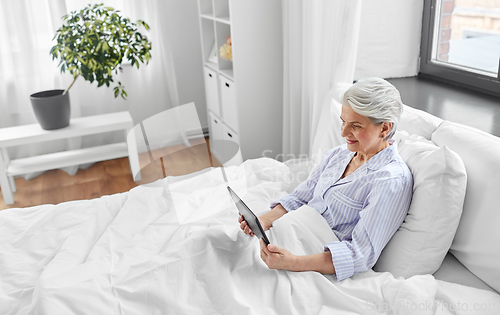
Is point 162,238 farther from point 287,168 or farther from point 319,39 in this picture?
point 319,39

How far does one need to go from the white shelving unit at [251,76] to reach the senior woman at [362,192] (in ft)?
4.74

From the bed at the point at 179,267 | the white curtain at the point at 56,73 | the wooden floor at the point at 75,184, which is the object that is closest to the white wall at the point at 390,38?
the bed at the point at 179,267

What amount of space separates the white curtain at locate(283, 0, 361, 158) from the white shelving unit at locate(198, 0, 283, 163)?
5.1 inches

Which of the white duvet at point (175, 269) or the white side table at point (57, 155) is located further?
the white side table at point (57, 155)

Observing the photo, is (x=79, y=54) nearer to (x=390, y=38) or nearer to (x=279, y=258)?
(x=390, y=38)

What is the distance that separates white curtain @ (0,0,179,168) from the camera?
130 inches

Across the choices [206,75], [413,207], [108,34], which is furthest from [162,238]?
[206,75]

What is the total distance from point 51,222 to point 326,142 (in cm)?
116

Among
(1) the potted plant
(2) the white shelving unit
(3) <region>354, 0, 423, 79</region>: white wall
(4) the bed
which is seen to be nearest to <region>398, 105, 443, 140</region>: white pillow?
(4) the bed

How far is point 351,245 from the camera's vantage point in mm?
1266

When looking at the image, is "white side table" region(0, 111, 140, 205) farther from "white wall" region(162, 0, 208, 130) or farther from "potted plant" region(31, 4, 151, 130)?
"white wall" region(162, 0, 208, 130)

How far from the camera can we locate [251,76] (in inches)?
111

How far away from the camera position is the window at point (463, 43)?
6.40ft

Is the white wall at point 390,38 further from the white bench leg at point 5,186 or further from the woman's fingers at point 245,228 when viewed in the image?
the white bench leg at point 5,186
